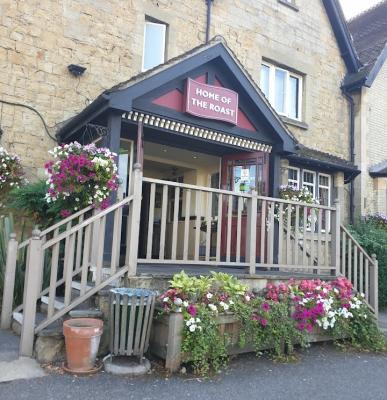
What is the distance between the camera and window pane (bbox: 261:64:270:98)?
12.0 m

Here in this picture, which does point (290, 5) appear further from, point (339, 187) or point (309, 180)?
point (339, 187)

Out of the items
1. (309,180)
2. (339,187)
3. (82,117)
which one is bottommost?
(339,187)

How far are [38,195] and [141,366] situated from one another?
3742 millimetres

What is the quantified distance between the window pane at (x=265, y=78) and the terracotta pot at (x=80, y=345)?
29.4ft

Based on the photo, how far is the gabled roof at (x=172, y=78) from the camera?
682cm

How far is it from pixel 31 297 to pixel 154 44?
7.21 m

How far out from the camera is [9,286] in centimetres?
606

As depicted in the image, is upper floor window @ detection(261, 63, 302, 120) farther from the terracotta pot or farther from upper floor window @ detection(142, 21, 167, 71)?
the terracotta pot

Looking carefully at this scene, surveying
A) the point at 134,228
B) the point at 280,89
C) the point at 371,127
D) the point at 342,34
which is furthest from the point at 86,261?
the point at 342,34

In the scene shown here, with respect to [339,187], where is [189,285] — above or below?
below

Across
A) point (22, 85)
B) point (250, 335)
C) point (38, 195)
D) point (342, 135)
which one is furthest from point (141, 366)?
point (342, 135)

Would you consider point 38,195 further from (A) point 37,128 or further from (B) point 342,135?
(B) point 342,135

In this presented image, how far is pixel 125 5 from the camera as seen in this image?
31.7ft

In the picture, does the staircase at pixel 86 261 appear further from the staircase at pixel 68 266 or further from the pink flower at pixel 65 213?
the pink flower at pixel 65 213
